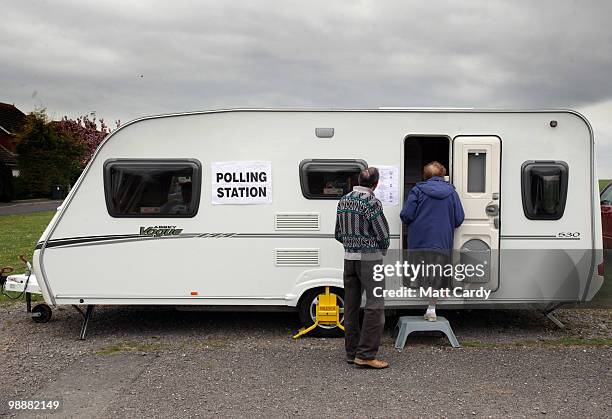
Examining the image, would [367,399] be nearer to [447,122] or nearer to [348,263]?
[348,263]

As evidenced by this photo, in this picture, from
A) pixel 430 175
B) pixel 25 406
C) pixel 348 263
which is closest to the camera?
pixel 25 406

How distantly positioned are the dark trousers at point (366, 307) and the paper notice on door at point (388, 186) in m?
1.14

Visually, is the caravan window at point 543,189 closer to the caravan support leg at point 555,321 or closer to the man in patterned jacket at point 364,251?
the caravan support leg at point 555,321

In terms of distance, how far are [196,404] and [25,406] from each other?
4.40 feet

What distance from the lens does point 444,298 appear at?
6363 millimetres

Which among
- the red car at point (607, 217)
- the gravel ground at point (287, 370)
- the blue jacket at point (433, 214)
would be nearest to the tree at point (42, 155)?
the gravel ground at point (287, 370)

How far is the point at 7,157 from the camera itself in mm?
36312

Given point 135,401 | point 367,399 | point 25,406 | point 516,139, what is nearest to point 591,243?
point 516,139

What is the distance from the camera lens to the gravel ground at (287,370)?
15.1ft

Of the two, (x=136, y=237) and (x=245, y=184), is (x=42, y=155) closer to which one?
(x=136, y=237)

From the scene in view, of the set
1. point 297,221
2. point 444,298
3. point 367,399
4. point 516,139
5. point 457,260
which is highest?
point 516,139

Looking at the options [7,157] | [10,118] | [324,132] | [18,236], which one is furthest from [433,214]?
[10,118]

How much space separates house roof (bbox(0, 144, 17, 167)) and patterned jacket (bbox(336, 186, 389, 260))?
34444 mm

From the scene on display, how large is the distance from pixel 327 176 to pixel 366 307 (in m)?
1.62
